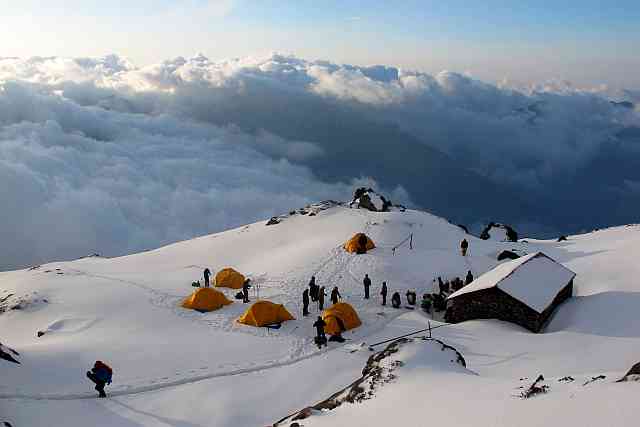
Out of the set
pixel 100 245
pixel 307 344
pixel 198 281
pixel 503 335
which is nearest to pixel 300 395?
pixel 307 344

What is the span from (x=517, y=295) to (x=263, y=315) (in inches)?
473

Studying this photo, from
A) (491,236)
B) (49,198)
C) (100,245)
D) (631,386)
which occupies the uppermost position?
(631,386)

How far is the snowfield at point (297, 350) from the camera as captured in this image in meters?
11.9

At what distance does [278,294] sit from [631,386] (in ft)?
69.4

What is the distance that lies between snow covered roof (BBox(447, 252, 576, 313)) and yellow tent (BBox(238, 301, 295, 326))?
8676mm

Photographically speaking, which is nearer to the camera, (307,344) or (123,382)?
(123,382)

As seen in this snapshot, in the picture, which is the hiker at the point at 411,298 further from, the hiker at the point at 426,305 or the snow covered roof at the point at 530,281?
the snow covered roof at the point at 530,281

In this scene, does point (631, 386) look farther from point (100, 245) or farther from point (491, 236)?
point (100, 245)

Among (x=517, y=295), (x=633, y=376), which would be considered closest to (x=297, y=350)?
(x=517, y=295)

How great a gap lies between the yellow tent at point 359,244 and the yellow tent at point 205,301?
11782 mm

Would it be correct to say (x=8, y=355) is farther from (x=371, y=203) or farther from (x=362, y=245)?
(x=371, y=203)

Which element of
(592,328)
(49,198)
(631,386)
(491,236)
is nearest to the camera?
(631,386)

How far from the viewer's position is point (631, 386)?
385 inches

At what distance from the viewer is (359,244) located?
35812mm
